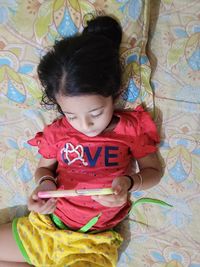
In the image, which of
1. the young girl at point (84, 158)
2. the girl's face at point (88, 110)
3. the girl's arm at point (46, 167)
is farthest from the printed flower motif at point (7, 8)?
A: the girl's arm at point (46, 167)

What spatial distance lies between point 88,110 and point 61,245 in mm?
428

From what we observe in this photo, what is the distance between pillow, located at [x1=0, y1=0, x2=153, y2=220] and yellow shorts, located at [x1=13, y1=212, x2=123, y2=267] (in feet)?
0.94

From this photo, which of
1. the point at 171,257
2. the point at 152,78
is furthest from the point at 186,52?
the point at 171,257

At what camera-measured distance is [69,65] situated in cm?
75

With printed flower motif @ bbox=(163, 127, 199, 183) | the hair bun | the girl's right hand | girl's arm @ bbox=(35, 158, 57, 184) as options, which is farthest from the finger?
the hair bun

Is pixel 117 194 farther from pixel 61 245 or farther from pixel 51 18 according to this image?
pixel 51 18

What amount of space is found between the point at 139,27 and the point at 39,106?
0.36 metres

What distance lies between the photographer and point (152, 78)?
0.90 meters

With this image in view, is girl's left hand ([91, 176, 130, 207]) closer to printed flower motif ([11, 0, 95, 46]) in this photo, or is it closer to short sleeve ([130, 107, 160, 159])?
short sleeve ([130, 107, 160, 159])

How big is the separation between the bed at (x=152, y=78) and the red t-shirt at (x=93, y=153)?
0.05 meters

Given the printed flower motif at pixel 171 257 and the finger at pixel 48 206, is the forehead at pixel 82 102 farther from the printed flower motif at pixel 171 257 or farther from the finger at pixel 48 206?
the printed flower motif at pixel 171 257

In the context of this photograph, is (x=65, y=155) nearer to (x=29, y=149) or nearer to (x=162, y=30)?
(x=29, y=149)

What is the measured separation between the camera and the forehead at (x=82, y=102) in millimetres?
765

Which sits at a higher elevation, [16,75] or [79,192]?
[16,75]
